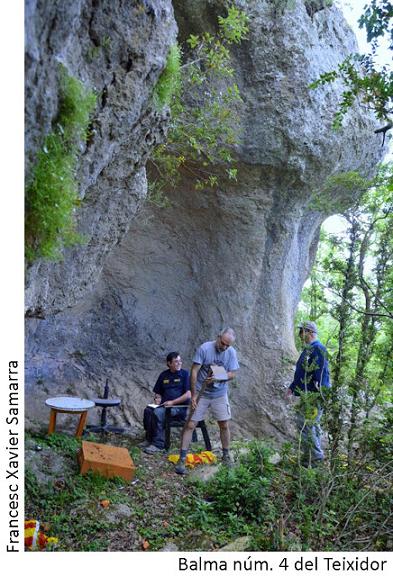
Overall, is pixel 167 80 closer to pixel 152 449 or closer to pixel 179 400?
pixel 179 400

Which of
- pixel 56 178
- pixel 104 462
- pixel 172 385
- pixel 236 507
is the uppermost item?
pixel 56 178

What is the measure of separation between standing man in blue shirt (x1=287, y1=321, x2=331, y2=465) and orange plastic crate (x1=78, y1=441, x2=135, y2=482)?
6.00 ft

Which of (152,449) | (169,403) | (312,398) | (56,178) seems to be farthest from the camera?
(169,403)

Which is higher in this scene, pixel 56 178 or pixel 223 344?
pixel 56 178

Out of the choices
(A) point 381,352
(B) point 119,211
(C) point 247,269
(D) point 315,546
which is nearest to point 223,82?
(C) point 247,269

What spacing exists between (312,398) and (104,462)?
2.20 metres

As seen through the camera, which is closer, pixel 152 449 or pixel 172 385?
pixel 152 449

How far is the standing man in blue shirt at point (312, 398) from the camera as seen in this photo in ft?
16.4

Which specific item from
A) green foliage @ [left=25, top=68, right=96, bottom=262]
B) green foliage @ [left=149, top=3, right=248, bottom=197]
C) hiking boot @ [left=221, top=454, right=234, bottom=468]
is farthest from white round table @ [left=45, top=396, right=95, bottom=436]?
green foliage @ [left=149, top=3, right=248, bottom=197]

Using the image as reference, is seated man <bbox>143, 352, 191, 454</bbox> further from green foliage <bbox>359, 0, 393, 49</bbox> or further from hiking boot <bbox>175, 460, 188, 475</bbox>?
green foliage <bbox>359, 0, 393, 49</bbox>

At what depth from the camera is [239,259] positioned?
29.3ft

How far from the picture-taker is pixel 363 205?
8.91 meters

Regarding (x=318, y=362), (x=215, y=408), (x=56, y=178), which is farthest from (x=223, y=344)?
(x=56, y=178)
